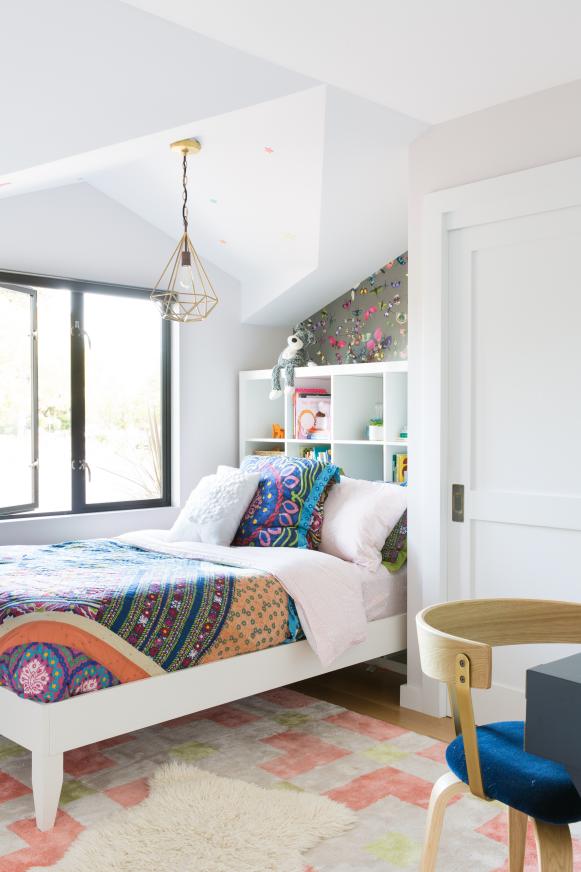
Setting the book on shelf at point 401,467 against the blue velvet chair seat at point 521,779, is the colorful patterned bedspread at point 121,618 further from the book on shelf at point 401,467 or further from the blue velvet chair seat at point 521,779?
the book on shelf at point 401,467

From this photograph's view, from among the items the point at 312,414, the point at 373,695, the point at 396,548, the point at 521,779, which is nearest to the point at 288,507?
the point at 396,548

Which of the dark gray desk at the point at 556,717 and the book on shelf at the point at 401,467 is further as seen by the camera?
the book on shelf at the point at 401,467

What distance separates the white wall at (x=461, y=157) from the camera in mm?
2832

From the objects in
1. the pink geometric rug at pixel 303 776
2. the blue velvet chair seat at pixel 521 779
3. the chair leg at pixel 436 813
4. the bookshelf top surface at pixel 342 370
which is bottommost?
the pink geometric rug at pixel 303 776

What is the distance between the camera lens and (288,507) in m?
3.60

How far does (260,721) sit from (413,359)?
155 cm

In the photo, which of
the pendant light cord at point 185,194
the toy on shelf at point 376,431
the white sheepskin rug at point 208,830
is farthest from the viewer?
the toy on shelf at point 376,431

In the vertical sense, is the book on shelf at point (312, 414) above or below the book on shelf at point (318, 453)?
above

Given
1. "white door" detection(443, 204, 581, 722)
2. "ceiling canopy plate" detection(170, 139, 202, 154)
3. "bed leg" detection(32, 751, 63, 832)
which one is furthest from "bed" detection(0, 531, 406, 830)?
"ceiling canopy plate" detection(170, 139, 202, 154)

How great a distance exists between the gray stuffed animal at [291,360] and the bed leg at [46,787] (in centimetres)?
268

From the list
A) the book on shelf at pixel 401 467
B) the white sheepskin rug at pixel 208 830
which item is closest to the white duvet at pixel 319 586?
the white sheepskin rug at pixel 208 830

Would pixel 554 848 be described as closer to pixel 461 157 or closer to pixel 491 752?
pixel 491 752

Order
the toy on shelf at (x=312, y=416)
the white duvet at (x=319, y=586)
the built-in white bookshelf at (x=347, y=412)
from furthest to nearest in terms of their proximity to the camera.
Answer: the toy on shelf at (x=312, y=416) < the built-in white bookshelf at (x=347, y=412) < the white duvet at (x=319, y=586)

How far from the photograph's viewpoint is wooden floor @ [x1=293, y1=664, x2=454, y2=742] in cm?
313
